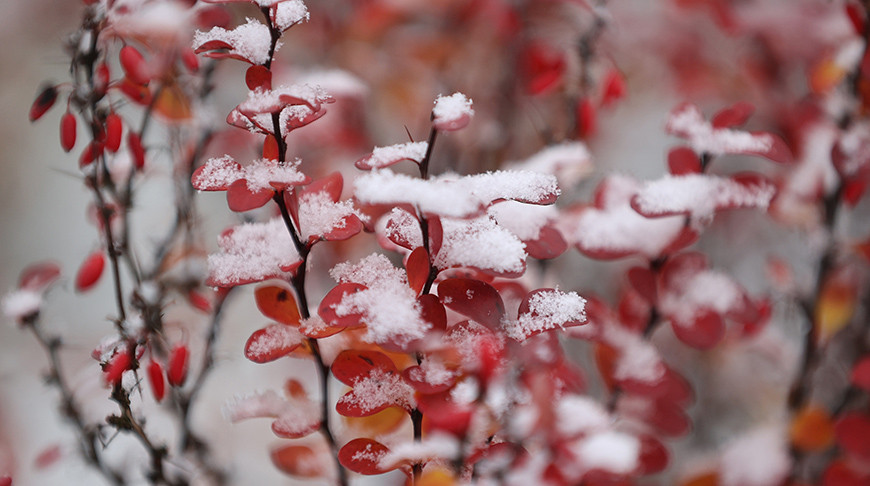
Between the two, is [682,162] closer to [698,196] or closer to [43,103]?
[698,196]

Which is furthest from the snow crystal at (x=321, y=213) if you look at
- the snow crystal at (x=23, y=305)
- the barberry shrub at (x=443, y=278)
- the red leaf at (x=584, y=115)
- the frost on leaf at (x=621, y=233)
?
the red leaf at (x=584, y=115)

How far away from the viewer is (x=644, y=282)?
1.95 feet

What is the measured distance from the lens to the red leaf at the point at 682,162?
23.4 inches

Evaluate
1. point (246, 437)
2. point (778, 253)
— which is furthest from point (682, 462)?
point (246, 437)

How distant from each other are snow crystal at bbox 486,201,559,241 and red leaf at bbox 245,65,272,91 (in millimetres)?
182

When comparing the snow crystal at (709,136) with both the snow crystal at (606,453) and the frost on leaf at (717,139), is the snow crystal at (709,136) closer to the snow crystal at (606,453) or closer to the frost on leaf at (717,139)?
the frost on leaf at (717,139)

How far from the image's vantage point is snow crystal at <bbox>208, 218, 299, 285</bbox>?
0.45 metres

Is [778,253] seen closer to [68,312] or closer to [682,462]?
[682,462]

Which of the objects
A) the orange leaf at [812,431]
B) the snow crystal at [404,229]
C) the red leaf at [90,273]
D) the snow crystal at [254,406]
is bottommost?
the orange leaf at [812,431]

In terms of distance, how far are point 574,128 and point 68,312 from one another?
1.28m

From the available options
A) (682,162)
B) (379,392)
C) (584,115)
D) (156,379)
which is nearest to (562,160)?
(682,162)

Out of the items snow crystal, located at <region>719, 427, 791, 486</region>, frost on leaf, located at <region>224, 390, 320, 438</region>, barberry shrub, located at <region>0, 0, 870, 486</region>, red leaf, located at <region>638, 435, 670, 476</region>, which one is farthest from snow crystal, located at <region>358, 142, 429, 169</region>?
snow crystal, located at <region>719, 427, 791, 486</region>

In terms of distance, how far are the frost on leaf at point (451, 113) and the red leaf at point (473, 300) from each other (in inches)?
4.3

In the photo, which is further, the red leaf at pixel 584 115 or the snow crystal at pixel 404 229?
the red leaf at pixel 584 115
